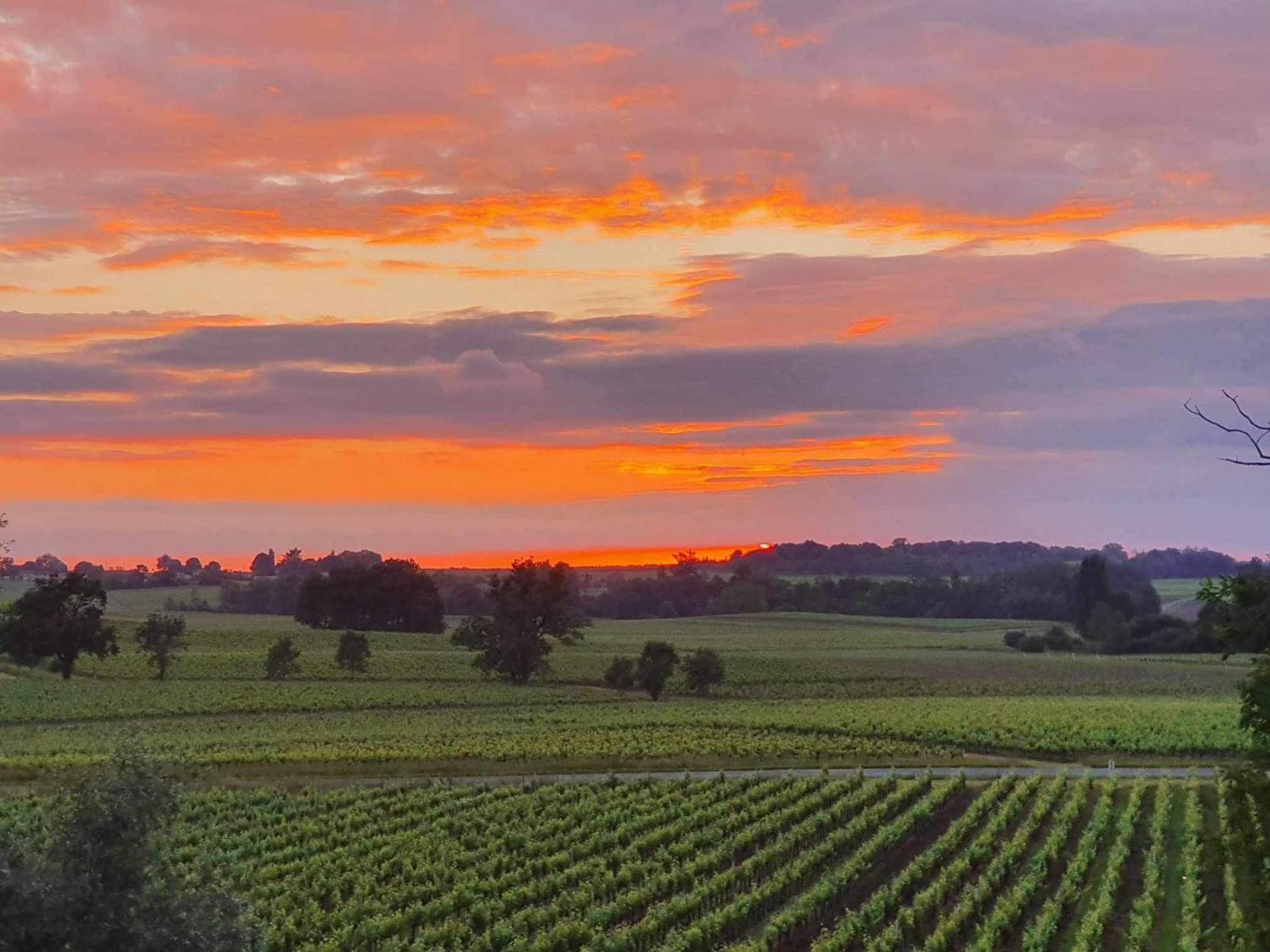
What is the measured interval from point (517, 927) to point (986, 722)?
152 feet

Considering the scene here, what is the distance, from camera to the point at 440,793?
46.4 m

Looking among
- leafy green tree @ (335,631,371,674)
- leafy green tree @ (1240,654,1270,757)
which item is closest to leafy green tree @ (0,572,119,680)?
leafy green tree @ (335,631,371,674)

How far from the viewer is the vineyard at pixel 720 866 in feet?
97.3

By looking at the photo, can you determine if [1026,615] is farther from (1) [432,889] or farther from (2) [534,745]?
(1) [432,889]

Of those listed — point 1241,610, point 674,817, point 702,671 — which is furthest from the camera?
point 702,671

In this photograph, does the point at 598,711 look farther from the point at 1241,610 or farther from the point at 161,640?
the point at 1241,610

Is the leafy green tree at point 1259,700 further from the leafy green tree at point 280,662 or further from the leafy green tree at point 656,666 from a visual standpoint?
the leafy green tree at point 280,662

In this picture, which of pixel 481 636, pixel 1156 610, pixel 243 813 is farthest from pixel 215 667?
pixel 1156 610

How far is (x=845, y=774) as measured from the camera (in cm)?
5306

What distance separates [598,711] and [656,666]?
1253cm

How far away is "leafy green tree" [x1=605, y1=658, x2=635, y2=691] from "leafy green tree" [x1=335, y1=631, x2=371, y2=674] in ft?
54.6

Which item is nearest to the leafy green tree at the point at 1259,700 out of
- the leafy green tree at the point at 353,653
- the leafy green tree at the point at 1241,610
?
the leafy green tree at the point at 1241,610

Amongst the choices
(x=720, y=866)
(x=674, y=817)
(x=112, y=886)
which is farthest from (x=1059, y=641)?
(x=112, y=886)

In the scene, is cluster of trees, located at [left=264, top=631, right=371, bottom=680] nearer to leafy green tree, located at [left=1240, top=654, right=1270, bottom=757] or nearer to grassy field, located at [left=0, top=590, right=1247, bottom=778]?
grassy field, located at [left=0, top=590, right=1247, bottom=778]
